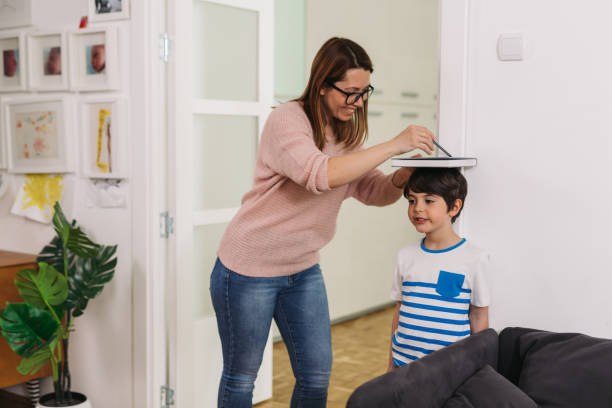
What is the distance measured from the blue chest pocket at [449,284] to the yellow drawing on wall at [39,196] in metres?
1.77

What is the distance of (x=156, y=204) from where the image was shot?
263 cm

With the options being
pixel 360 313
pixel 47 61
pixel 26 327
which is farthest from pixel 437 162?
pixel 360 313

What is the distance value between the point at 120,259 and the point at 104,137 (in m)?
0.48

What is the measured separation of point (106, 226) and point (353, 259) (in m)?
2.10

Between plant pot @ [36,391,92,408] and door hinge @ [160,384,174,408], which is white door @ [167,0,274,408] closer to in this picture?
door hinge @ [160,384,174,408]

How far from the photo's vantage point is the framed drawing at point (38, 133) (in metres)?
2.81

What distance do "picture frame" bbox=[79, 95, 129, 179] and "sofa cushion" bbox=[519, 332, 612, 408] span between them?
1692 mm

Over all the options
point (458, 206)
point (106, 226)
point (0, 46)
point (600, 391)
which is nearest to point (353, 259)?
point (106, 226)

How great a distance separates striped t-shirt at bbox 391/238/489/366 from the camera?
1.74 meters

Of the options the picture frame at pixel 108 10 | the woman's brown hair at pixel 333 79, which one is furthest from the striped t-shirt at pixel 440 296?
the picture frame at pixel 108 10

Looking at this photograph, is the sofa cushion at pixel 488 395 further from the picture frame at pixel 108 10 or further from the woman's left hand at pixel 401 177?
the picture frame at pixel 108 10

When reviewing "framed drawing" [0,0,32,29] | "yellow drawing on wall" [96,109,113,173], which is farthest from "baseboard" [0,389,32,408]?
"framed drawing" [0,0,32,29]

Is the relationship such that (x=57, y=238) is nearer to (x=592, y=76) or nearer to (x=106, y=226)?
(x=106, y=226)

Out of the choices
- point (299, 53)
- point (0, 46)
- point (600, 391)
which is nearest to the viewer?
point (600, 391)
